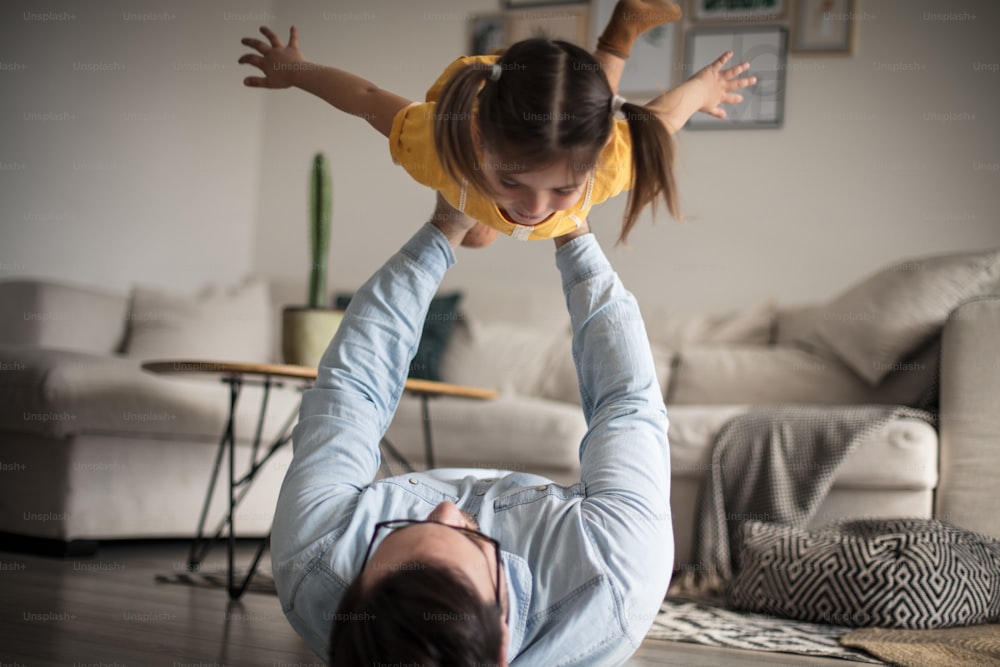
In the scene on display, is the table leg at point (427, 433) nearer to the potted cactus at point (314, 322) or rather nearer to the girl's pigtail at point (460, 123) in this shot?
the potted cactus at point (314, 322)

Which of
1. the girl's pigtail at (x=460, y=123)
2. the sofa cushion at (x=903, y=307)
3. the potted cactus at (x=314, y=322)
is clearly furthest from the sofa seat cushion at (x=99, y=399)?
the sofa cushion at (x=903, y=307)

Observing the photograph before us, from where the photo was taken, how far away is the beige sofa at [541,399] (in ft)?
7.55

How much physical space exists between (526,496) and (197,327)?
2336 mm

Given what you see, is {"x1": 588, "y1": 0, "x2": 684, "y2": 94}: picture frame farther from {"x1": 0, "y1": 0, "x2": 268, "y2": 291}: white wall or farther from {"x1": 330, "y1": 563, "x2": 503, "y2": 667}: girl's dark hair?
{"x1": 330, "y1": 563, "x2": 503, "y2": 667}: girl's dark hair

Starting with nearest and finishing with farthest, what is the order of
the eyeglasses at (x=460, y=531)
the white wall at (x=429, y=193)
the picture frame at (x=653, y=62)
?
1. the eyeglasses at (x=460, y=531)
2. the white wall at (x=429, y=193)
3. the picture frame at (x=653, y=62)

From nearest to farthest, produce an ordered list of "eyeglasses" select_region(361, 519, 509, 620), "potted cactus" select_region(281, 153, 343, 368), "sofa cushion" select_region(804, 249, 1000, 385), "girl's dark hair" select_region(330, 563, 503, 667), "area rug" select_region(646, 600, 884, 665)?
"girl's dark hair" select_region(330, 563, 503, 667)
"eyeglasses" select_region(361, 519, 509, 620)
"area rug" select_region(646, 600, 884, 665)
"potted cactus" select_region(281, 153, 343, 368)
"sofa cushion" select_region(804, 249, 1000, 385)

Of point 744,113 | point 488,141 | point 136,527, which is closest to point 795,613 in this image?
point 488,141

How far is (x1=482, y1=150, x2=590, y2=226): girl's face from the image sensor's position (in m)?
1.29

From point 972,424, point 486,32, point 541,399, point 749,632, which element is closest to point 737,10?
point 486,32

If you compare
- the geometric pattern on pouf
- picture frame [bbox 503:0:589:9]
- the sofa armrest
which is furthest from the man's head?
picture frame [bbox 503:0:589:9]

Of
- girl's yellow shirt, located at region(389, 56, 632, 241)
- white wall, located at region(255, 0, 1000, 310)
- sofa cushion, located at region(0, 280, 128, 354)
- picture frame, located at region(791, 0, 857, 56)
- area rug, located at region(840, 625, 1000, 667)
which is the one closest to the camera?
girl's yellow shirt, located at region(389, 56, 632, 241)

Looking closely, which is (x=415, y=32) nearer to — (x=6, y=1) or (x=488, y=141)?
(x=6, y=1)

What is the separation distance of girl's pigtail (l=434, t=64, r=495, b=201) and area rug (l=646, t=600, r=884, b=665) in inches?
36.6

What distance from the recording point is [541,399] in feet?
10.2
